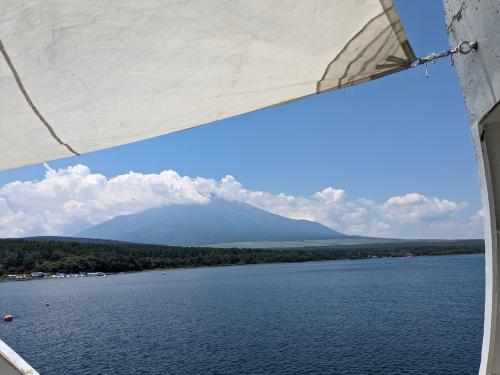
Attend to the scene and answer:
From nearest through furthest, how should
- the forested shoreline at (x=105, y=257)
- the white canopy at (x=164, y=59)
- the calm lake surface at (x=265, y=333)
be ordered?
the white canopy at (x=164, y=59)
the calm lake surface at (x=265, y=333)
the forested shoreline at (x=105, y=257)

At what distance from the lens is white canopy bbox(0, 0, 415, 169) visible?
143 centimetres

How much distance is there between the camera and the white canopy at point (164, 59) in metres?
1.43

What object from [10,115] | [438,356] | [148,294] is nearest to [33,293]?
[148,294]

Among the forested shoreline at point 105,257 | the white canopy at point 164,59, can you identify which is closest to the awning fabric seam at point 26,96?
the white canopy at point 164,59

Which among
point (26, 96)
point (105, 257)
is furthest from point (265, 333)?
point (105, 257)

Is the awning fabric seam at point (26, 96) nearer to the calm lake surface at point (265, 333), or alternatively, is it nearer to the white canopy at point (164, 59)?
the white canopy at point (164, 59)

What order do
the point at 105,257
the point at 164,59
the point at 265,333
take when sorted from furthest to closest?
the point at 105,257 < the point at 265,333 < the point at 164,59

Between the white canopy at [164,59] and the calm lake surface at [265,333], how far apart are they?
51.1 ft

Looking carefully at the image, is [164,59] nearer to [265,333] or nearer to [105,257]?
[265,333]

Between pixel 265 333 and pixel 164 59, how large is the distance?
919 inches

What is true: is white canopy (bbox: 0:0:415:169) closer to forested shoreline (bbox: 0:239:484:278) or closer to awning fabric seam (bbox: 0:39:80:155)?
awning fabric seam (bbox: 0:39:80:155)

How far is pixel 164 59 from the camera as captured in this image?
1.64 metres

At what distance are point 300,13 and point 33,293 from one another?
59.4 meters

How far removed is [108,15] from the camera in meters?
1.42
